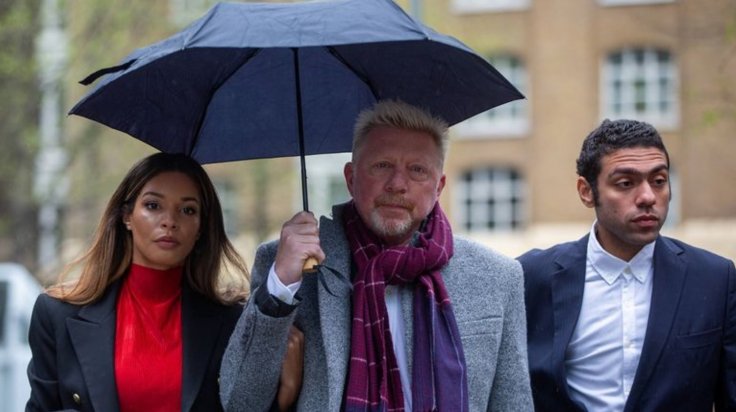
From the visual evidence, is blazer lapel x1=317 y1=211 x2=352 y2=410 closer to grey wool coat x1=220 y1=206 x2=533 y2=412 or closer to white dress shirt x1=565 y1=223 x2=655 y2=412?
grey wool coat x1=220 y1=206 x2=533 y2=412

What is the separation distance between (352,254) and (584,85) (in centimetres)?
2591

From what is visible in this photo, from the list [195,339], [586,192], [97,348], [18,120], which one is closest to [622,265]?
[586,192]

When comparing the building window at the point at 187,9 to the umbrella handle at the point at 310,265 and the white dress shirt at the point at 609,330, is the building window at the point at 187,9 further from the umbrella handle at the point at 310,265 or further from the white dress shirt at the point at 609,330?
the umbrella handle at the point at 310,265

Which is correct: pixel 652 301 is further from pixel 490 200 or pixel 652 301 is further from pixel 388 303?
pixel 490 200

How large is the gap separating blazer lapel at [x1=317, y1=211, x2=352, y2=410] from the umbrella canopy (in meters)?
0.38

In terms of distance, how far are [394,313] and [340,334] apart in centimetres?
20

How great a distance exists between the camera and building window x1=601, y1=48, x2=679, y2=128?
2959cm

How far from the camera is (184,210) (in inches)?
187

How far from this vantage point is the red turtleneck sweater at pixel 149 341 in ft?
15.0

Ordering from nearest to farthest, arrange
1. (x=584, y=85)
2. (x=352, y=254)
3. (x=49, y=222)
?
(x=352, y=254) < (x=49, y=222) < (x=584, y=85)

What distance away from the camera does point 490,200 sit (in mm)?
30453

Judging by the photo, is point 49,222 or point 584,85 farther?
point 584,85

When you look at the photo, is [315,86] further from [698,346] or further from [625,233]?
[698,346]

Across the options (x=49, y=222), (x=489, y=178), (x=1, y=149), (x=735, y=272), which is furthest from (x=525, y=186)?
(x=735, y=272)
